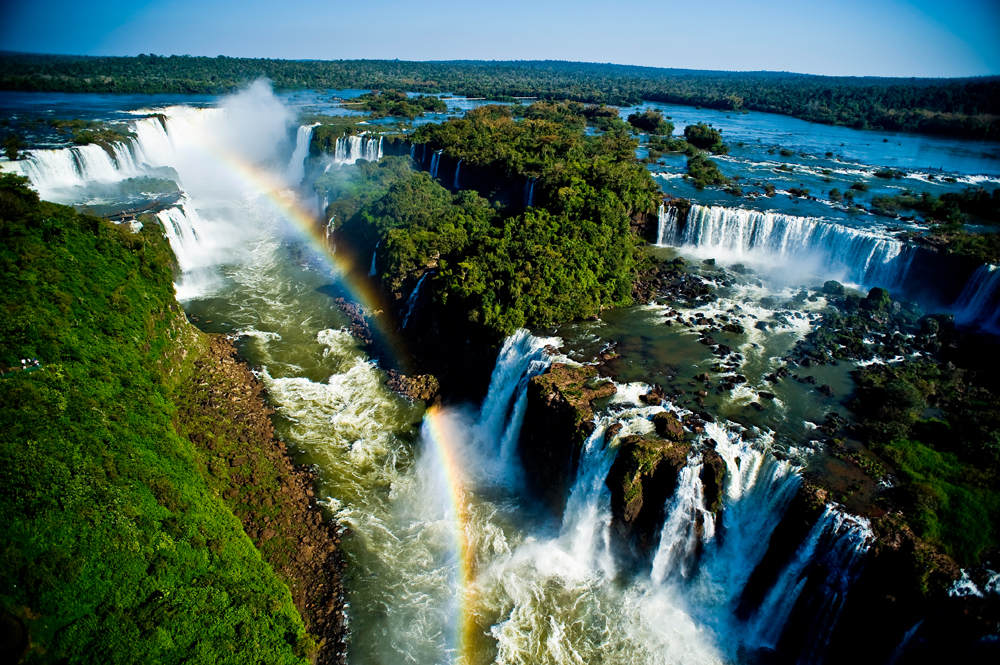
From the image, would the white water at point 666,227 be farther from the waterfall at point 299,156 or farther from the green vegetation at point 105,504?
the waterfall at point 299,156

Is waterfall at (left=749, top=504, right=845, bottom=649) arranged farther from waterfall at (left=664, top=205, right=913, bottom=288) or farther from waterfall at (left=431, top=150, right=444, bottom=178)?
waterfall at (left=431, top=150, right=444, bottom=178)

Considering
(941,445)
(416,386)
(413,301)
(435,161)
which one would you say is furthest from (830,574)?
(435,161)

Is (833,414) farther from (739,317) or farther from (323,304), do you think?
(323,304)

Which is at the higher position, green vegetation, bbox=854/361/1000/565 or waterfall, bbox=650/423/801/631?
green vegetation, bbox=854/361/1000/565

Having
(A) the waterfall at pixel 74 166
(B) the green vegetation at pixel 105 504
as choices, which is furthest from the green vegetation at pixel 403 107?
(B) the green vegetation at pixel 105 504

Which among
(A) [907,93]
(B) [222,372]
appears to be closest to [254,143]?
(B) [222,372]

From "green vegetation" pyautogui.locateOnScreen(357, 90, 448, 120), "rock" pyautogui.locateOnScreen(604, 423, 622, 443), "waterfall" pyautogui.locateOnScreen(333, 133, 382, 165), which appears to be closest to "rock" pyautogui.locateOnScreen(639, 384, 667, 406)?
"rock" pyautogui.locateOnScreen(604, 423, 622, 443)

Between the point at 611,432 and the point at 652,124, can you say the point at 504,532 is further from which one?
the point at 652,124
